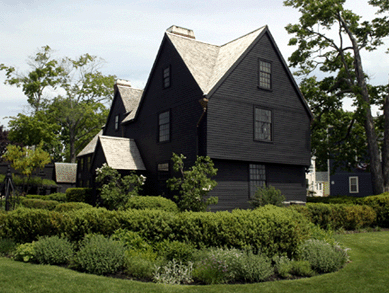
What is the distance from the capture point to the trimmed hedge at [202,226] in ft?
35.2

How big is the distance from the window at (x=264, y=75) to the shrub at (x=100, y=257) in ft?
50.3

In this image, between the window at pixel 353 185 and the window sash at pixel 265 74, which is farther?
the window at pixel 353 185

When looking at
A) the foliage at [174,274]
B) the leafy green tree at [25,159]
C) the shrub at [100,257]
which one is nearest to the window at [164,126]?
the shrub at [100,257]

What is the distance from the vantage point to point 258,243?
10.6m

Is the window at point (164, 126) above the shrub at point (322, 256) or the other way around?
above

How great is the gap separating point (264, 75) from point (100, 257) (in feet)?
54.7

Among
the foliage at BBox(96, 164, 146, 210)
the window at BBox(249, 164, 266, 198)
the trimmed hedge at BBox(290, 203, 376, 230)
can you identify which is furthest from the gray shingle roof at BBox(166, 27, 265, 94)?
the trimmed hedge at BBox(290, 203, 376, 230)

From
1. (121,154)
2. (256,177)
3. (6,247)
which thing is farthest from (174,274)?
(121,154)

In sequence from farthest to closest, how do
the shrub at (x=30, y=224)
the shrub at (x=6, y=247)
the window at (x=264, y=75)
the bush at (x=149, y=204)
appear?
1. the window at (x=264, y=75)
2. the bush at (x=149, y=204)
3. the shrub at (x=6, y=247)
4. the shrub at (x=30, y=224)

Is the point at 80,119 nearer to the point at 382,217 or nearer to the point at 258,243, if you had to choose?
the point at 382,217

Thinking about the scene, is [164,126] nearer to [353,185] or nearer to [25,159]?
[25,159]

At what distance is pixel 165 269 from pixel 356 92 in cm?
2235

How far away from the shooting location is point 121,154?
2555cm

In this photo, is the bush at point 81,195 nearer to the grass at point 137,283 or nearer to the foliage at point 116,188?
the foliage at point 116,188
